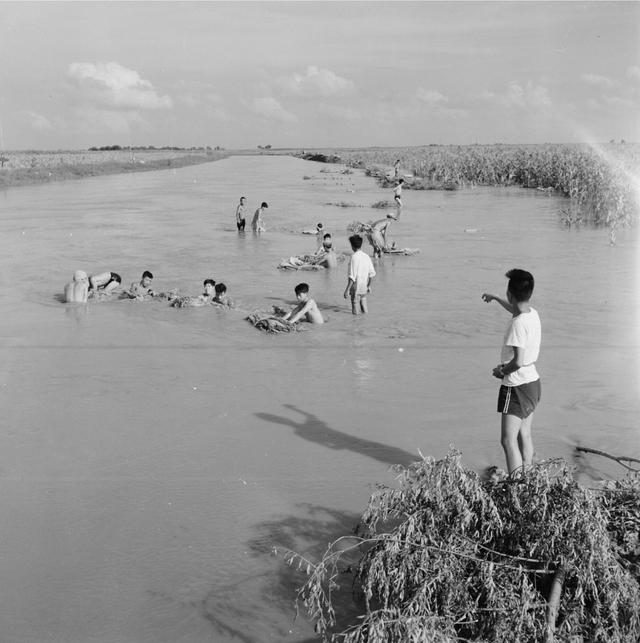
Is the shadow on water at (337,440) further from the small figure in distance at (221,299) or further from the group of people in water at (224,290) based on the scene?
the small figure in distance at (221,299)

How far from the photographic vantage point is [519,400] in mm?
5469

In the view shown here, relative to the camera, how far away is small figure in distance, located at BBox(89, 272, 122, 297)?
45.4 feet

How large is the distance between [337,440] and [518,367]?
2213mm

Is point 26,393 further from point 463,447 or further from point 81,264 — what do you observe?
point 81,264

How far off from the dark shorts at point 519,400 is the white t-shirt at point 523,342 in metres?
0.04

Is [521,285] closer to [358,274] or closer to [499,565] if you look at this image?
[499,565]

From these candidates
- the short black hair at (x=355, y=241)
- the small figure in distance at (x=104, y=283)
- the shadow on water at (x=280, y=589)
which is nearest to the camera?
the shadow on water at (x=280, y=589)

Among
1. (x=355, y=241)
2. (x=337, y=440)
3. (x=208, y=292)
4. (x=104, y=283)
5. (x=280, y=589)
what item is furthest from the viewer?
(x=104, y=283)

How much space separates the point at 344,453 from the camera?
6.66m

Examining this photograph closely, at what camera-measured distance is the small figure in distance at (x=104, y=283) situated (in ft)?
45.4

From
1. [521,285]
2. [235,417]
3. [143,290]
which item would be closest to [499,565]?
[521,285]

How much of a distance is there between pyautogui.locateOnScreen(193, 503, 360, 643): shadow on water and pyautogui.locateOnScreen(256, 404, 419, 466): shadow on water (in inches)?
45.3

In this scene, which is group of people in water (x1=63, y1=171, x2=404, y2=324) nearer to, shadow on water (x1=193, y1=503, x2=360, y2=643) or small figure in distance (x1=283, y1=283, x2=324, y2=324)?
small figure in distance (x1=283, y1=283, x2=324, y2=324)

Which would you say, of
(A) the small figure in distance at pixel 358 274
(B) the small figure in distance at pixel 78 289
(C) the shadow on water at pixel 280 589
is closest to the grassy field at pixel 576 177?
(A) the small figure in distance at pixel 358 274
